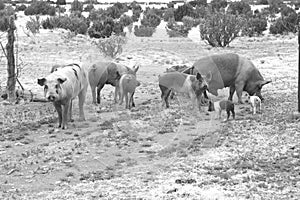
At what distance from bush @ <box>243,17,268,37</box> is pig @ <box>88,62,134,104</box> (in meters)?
22.0

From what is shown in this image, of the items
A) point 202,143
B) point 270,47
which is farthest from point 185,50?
point 202,143

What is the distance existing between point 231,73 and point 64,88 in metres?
4.92

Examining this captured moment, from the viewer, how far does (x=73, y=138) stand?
11023mm

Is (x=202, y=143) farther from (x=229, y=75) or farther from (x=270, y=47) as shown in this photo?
(x=270, y=47)

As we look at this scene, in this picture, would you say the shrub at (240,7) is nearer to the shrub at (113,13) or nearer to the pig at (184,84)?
the shrub at (113,13)

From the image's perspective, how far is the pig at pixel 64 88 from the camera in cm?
1132

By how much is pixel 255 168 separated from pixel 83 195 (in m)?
2.53

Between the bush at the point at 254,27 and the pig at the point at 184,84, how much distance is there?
76.1ft

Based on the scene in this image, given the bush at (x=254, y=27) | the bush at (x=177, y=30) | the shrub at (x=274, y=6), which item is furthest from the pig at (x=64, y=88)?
the shrub at (x=274, y=6)

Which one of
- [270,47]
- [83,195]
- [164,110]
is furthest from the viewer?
[270,47]

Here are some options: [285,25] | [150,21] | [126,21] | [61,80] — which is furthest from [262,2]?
[61,80]

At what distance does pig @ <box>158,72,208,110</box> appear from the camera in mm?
13570

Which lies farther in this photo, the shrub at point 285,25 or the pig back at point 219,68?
the shrub at point 285,25

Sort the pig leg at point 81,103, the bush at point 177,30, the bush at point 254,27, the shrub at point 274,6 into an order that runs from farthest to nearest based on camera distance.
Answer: the shrub at point 274,6
the bush at point 254,27
the bush at point 177,30
the pig leg at point 81,103
